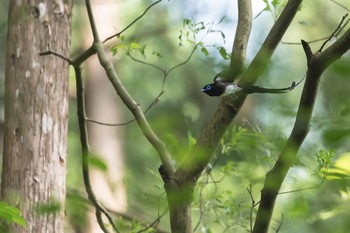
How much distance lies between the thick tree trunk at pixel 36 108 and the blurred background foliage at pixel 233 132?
107 mm

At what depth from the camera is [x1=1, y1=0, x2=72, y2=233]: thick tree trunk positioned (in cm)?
218

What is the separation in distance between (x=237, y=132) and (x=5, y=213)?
991 millimetres

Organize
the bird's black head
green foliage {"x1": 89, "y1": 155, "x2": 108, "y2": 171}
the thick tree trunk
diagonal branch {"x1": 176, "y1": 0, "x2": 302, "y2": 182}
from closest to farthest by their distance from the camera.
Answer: green foliage {"x1": 89, "y1": 155, "x2": 108, "y2": 171} → diagonal branch {"x1": 176, "y1": 0, "x2": 302, "y2": 182} → the bird's black head → the thick tree trunk

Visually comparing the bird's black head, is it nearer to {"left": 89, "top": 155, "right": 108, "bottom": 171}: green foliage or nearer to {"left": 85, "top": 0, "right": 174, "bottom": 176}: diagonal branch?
{"left": 85, "top": 0, "right": 174, "bottom": 176}: diagonal branch

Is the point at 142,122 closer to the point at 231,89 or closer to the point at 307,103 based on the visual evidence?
the point at 231,89

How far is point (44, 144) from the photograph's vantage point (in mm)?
2230

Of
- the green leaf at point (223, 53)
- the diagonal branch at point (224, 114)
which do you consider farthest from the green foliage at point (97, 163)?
the green leaf at point (223, 53)

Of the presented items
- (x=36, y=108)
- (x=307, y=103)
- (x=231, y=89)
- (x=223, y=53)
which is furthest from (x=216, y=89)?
(x=36, y=108)

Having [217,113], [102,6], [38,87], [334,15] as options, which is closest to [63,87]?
[38,87]

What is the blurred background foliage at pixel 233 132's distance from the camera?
1.00 metres

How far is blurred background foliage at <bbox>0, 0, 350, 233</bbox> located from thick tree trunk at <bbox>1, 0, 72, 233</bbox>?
0.35 ft

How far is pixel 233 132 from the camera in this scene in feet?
7.09

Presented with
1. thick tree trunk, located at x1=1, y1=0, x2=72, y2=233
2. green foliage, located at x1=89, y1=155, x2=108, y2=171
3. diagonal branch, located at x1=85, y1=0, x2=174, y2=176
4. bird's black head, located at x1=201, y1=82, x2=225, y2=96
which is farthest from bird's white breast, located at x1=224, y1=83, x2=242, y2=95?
thick tree trunk, located at x1=1, y1=0, x2=72, y2=233

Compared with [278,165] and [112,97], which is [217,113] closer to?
[278,165]
